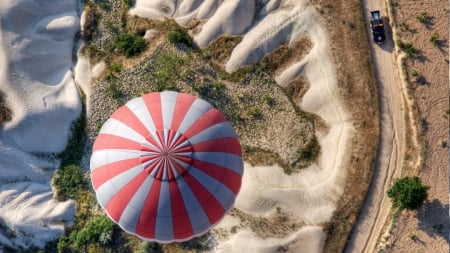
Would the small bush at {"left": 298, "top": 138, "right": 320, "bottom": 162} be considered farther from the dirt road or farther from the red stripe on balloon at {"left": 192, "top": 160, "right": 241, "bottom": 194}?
the red stripe on balloon at {"left": 192, "top": 160, "right": 241, "bottom": 194}

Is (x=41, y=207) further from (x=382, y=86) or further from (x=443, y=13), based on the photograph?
(x=443, y=13)

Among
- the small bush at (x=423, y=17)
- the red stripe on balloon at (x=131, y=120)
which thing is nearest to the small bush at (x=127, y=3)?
the red stripe on balloon at (x=131, y=120)

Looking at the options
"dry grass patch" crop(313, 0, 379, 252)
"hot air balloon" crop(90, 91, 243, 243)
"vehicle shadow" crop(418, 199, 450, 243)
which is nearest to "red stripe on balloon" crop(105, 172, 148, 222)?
"hot air balloon" crop(90, 91, 243, 243)

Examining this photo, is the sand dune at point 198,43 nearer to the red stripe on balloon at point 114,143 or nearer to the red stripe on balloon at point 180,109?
the red stripe on balloon at point 180,109

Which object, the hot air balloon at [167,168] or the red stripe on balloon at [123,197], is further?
the red stripe on balloon at [123,197]

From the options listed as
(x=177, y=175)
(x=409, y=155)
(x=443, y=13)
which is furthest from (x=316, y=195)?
(x=443, y=13)
